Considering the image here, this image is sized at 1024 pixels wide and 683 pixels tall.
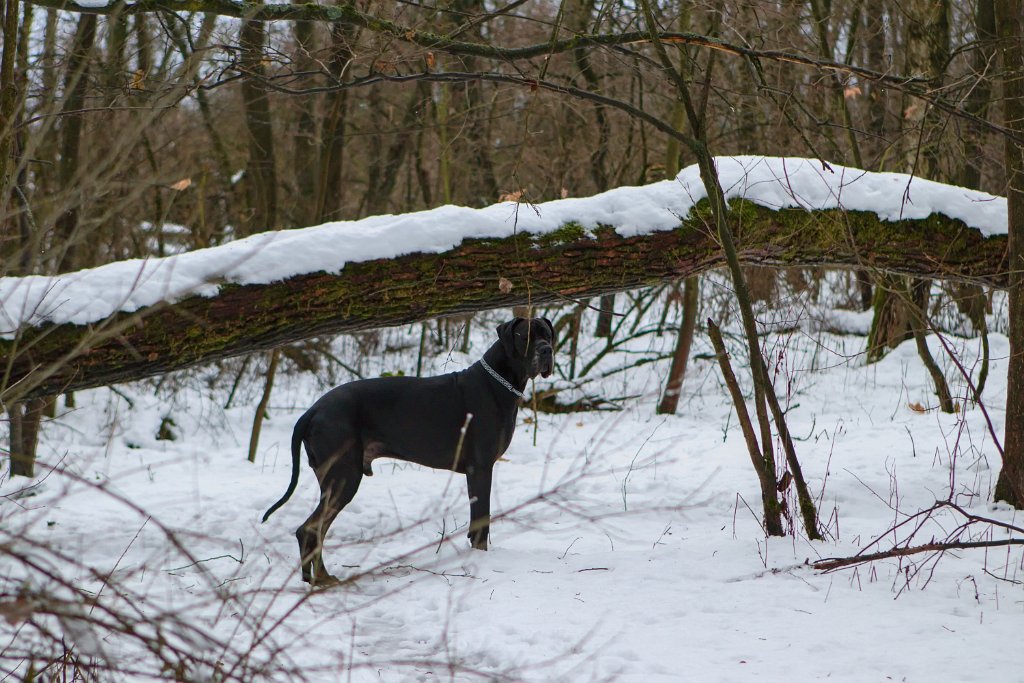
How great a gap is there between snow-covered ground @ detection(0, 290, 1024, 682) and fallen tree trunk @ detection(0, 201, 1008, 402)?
71 cm

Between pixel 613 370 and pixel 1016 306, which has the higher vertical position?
pixel 1016 306

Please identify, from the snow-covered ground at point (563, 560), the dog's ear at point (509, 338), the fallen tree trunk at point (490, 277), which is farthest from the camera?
the dog's ear at point (509, 338)

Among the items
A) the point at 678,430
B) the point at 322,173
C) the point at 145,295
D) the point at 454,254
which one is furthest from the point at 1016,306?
the point at 322,173

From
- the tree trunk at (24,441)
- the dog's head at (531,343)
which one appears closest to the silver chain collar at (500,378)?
the dog's head at (531,343)

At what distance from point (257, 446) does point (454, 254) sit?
A: 4038 millimetres

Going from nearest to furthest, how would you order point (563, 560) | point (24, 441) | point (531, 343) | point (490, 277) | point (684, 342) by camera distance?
point (563, 560), point (531, 343), point (490, 277), point (24, 441), point (684, 342)

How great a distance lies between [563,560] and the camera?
5000 mm

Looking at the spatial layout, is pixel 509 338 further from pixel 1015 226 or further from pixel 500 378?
pixel 1015 226

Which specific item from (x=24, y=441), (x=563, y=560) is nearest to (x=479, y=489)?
(x=563, y=560)

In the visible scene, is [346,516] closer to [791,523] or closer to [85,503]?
[85,503]

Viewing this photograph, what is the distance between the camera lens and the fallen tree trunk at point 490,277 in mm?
4961

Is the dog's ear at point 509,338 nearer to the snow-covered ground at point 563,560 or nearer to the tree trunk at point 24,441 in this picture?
the snow-covered ground at point 563,560

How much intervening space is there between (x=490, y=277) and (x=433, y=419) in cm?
97

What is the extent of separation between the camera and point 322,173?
28.2 ft
